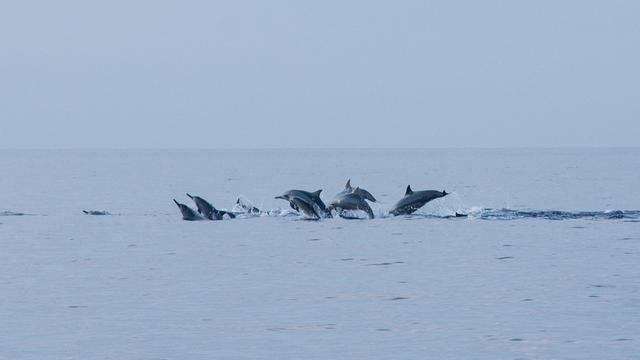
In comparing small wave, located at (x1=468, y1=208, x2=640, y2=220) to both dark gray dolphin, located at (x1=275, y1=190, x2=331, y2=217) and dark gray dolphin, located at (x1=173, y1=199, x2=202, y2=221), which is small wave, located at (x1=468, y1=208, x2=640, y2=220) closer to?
dark gray dolphin, located at (x1=275, y1=190, x2=331, y2=217)

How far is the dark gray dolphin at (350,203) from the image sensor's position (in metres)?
44.3

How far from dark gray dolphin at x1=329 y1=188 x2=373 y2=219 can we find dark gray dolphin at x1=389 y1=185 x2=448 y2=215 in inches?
63.8

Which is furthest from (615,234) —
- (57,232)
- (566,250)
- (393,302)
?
(57,232)

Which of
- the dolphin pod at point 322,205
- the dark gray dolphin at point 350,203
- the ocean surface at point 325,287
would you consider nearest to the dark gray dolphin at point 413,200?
the dolphin pod at point 322,205

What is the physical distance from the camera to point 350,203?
147ft

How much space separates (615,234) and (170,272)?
15262 millimetres

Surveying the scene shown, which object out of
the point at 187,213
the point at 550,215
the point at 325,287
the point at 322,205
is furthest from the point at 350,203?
the point at 325,287

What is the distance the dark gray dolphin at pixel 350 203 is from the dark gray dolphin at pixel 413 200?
162 cm

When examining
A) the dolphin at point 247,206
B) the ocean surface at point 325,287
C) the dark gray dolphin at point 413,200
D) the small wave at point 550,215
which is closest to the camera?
the ocean surface at point 325,287

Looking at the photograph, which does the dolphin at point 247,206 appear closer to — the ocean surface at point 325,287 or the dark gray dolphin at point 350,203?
the ocean surface at point 325,287

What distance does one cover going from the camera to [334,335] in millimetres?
19000

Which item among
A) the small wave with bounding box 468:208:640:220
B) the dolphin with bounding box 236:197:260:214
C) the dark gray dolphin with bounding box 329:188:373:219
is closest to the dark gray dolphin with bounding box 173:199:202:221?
the dolphin with bounding box 236:197:260:214

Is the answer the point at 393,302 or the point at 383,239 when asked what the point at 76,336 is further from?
the point at 383,239

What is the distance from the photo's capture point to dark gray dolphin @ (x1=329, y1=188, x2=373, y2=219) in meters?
44.3
